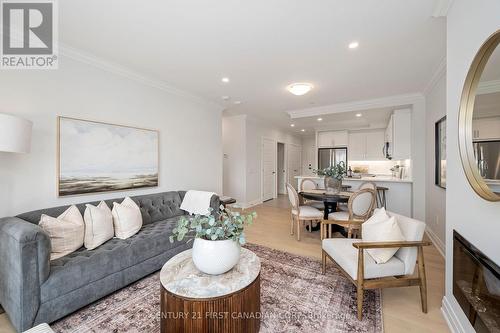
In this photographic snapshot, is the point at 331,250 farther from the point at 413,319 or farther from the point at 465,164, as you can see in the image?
the point at 465,164

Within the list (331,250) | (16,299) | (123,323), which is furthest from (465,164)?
(16,299)

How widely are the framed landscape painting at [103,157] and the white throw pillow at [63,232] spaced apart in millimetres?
603

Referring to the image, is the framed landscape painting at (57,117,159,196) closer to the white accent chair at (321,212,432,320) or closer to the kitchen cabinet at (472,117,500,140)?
the white accent chair at (321,212,432,320)

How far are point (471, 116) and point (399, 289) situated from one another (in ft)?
5.92

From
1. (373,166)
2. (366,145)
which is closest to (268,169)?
(366,145)

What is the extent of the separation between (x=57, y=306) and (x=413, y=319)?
114 inches

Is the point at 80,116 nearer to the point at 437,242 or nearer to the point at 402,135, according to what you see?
the point at 437,242

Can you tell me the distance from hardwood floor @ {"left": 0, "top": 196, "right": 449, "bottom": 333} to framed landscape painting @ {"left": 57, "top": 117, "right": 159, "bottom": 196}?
1386 millimetres

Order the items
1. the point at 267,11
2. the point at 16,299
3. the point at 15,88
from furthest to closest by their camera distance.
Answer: the point at 15,88 < the point at 267,11 < the point at 16,299

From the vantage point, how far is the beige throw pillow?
2.40 meters

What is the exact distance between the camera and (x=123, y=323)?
171cm

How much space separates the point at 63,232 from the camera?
1982 mm

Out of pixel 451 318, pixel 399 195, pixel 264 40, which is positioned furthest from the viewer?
pixel 399 195

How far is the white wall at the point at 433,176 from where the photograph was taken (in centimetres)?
309
